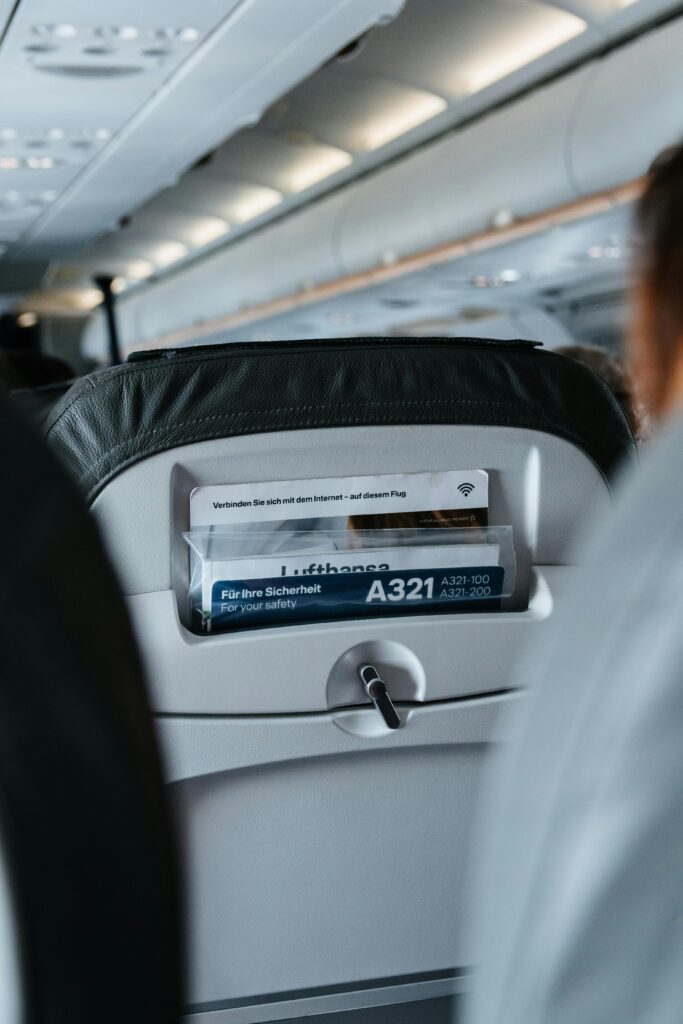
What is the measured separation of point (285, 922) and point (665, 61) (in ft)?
22.9

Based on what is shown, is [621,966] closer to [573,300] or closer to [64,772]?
[64,772]

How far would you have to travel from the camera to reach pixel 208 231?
1778cm

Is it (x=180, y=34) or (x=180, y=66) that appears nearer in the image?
(x=180, y=34)

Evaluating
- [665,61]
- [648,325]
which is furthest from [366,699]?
[665,61]

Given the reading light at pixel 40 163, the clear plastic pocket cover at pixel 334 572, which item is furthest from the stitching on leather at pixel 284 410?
the reading light at pixel 40 163

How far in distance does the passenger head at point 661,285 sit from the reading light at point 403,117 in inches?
404

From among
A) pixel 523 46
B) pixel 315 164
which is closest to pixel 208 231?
pixel 315 164

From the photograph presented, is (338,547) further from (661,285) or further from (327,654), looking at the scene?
(661,285)

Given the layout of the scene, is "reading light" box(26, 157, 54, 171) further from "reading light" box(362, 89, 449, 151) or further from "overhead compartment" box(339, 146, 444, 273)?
"overhead compartment" box(339, 146, 444, 273)

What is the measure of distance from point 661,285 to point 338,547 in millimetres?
843

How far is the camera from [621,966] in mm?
553

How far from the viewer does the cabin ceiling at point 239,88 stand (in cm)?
685

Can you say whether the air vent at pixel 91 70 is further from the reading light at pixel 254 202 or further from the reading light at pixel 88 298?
the reading light at pixel 88 298

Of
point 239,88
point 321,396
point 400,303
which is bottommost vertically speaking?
point 321,396
